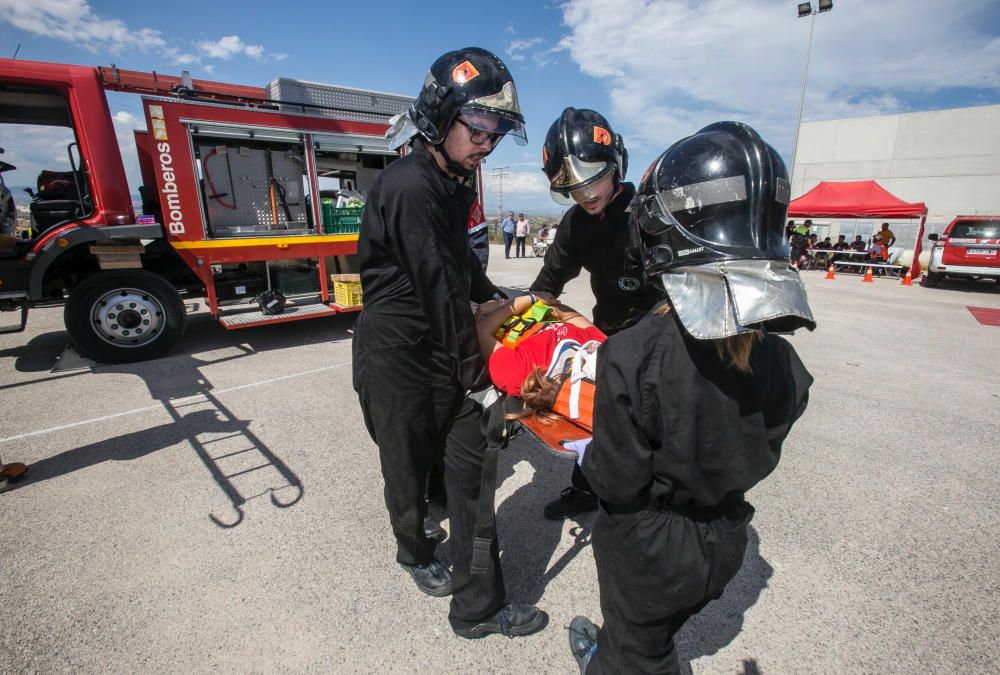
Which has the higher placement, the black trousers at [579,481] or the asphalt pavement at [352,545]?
the black trousers at [579,481]

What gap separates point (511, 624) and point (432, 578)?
0.44m

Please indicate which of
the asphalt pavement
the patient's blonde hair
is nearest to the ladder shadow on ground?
the asphalt pavement

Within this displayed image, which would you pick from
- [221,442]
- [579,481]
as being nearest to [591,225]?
[579,481]

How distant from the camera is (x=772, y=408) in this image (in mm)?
1240

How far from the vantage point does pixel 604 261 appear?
8.33ft

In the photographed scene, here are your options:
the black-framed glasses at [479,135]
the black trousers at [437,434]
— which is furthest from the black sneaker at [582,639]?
the black-framed glasses at [479,135]

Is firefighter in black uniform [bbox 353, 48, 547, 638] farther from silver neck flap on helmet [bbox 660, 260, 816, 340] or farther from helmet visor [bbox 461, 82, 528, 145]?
silver neck flap on helmet [bbox 660, 260, 816, 340]

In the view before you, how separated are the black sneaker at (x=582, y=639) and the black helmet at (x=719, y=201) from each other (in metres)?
1.56

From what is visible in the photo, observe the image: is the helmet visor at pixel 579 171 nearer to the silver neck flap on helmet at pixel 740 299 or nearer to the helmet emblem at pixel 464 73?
the helmet emblem at pixel 464 73

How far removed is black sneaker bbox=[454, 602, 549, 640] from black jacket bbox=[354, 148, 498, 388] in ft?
3.47

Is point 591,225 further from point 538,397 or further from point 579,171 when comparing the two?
point 538,397

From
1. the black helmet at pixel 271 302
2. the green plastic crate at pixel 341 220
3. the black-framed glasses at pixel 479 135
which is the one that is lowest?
the black helmet at pixel 271 302

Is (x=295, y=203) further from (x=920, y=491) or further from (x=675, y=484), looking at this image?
(x=920, y=491)

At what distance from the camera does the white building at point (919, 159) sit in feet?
84.7
